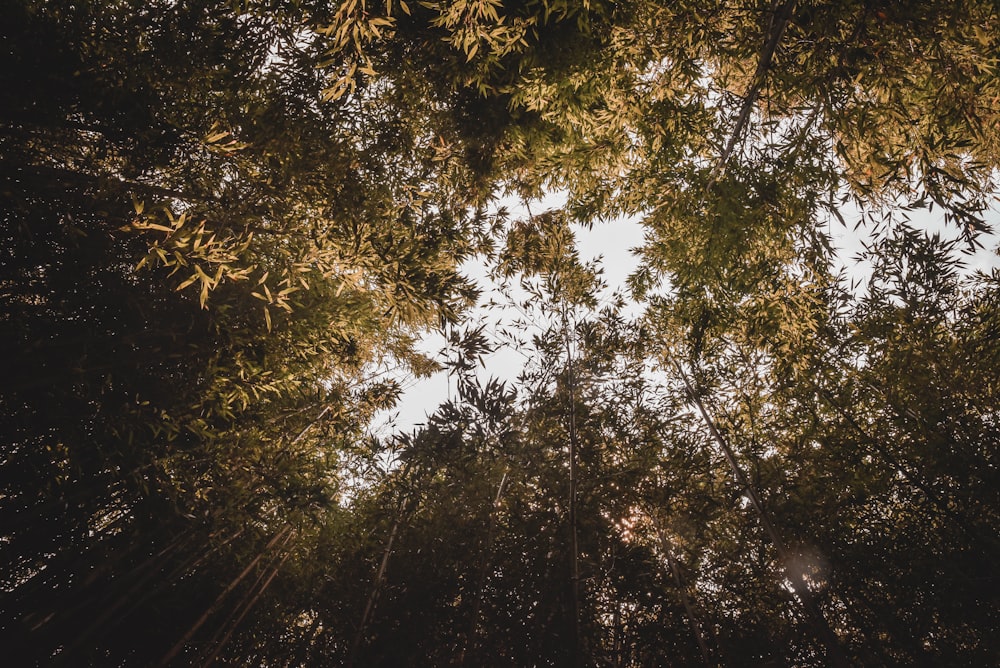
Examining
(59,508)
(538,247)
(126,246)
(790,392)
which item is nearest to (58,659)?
(59,508)

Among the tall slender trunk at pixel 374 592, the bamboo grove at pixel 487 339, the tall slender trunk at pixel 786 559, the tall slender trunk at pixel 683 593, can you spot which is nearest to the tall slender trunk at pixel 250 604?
the bamboo grove at pixel 487 339

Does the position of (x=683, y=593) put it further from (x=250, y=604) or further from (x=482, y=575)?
→ (x=250, y=604)


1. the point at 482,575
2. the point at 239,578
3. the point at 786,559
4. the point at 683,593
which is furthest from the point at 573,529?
the point at 239,578

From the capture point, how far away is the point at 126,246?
3273 mm

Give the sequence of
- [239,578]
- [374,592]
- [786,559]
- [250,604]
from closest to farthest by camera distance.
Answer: [786,559] → [374,592] → [239,578] → [250,604]

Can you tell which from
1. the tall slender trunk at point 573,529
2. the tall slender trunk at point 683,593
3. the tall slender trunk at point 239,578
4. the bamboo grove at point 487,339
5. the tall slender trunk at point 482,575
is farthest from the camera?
the tall slender trunk at point 239,578

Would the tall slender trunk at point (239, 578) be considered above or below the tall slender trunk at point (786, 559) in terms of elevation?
below

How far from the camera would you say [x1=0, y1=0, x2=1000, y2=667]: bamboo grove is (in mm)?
2469

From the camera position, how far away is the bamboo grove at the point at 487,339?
8.10 feet

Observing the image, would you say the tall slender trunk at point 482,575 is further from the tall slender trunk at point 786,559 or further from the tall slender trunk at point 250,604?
the tall slender trunk at point 786,559

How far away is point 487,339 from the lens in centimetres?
455

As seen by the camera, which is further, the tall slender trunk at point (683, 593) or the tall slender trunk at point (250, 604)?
the tall slender trunk at point (250, 604)

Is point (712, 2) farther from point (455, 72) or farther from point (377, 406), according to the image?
point (377, 406)

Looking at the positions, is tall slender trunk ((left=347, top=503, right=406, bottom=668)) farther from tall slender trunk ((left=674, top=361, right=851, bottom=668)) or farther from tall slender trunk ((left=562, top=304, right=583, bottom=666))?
tall slender trunk ((left=674, top=361, right=851, bottom=668))
